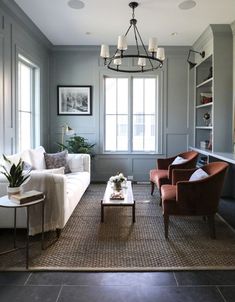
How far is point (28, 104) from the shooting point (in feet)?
17.4

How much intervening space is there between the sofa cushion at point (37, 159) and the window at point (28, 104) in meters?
0.48

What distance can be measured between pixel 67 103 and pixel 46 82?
0.62 meters

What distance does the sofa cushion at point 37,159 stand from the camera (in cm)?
434

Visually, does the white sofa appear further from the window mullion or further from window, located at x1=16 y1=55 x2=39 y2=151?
the window mullion

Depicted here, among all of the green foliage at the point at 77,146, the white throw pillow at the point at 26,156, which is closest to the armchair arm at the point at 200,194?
the white throw pillow at the point at 26,156

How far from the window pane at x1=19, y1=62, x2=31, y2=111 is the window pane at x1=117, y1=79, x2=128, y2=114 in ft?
6.43

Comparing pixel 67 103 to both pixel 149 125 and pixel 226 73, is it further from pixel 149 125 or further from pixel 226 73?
pixel 226 73

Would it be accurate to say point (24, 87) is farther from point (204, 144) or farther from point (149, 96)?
point (204, 144)

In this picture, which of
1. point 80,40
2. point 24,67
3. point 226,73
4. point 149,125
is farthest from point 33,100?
point 226,73

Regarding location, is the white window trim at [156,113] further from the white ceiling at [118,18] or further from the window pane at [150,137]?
the white ceiling at [118,18]

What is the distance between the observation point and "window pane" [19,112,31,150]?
16.1ft

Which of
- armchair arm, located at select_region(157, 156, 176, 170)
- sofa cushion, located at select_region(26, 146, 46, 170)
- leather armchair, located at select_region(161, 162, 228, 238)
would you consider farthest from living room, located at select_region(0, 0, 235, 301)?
armchair arm, located at select_region(157, 156, 176, 170)

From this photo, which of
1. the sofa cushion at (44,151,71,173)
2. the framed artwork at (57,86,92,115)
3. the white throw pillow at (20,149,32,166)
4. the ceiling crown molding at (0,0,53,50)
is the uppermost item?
the ceiling crown molding at (0,0,53,50)

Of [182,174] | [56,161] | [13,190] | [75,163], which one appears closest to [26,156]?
[56,161]
